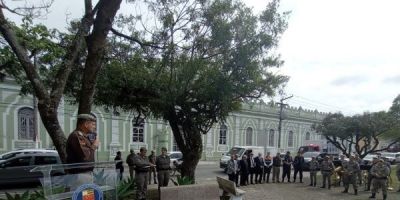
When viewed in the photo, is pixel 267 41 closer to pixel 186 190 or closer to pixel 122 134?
pixel 186 190

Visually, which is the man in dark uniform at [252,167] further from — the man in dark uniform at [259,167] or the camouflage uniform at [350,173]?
the camouflage uniform at [350,173]

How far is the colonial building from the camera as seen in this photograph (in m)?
27.3

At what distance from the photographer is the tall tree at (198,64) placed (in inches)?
463

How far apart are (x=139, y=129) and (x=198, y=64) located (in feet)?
82.4

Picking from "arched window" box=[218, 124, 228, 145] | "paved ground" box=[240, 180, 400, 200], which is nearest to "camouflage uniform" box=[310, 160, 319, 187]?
"paved ground" box=[240, 180, 400, 200]

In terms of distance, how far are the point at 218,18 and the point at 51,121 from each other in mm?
5959

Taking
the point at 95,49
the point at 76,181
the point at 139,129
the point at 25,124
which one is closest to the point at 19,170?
the point at 95,49

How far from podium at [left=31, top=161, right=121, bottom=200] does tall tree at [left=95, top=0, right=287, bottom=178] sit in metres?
6.69

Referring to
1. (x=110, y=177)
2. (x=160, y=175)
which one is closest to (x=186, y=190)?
(x=110, y=177)

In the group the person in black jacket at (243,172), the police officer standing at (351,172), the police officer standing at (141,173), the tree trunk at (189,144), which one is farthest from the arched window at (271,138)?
the police officer standing at (141,173)

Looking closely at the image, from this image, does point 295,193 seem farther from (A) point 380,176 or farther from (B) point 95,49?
(B) point 95,49

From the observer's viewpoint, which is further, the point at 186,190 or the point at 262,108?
the point at 262,108

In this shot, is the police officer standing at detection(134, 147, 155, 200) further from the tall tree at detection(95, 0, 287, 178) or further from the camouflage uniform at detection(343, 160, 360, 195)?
the camouflage uniform at detection(343, 160, 360, 195)

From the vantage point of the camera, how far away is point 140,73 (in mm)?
12555
